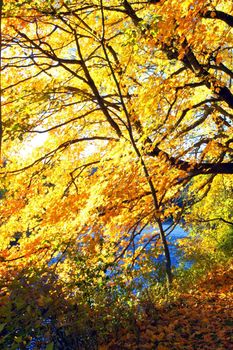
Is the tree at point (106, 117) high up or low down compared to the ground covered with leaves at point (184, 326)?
up

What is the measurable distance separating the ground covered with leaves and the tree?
99 centimetres

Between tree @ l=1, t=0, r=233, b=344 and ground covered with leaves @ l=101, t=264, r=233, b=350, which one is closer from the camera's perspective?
ground covered with leaves @ l=101, t=264, r=233, b=350

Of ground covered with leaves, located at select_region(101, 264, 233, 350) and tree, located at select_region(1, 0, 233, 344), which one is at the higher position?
tree, located at select_region(1, 0, 233, 344)

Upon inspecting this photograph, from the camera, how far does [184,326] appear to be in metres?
6.02

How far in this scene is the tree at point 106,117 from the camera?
6602 millimetres

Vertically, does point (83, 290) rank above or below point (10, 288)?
above

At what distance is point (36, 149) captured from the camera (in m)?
9.43

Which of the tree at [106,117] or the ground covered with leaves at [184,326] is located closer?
the ground covered with leaves at [184,326]

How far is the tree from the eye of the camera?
6.60m

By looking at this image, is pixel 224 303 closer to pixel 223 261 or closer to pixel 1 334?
pixel 1 334

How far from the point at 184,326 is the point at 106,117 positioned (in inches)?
186

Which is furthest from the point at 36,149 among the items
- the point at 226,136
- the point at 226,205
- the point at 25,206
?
the point at 226,205

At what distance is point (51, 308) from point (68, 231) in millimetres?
3173

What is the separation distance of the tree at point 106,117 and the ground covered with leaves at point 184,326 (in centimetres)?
99
